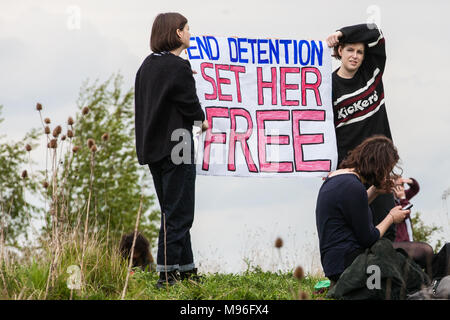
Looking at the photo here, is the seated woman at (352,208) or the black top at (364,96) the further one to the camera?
the black top at (364,96)

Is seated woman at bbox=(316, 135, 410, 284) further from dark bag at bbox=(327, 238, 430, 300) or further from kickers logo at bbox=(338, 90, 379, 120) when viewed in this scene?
kickers logo at bbox=(338, 90, 379, 120)

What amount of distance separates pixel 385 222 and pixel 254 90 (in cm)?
231

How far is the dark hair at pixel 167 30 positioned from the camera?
19.2 ft

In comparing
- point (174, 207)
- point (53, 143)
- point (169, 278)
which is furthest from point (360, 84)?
point (53, 143)

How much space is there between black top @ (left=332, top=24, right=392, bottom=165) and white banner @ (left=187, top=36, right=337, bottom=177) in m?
0.33

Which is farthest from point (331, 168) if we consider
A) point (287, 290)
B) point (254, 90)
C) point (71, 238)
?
point (71, 238)

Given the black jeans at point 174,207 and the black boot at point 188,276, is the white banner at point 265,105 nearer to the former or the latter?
the black jeans at point 174,207

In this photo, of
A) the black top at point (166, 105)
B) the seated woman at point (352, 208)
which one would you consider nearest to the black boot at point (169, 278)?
the black top at point (166, 105)

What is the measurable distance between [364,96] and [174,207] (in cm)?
224

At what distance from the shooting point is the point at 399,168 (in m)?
5.60

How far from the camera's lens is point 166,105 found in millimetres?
5762

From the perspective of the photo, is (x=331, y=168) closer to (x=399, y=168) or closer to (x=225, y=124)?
(x=225, y=124)

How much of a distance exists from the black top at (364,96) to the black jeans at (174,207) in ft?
5.84

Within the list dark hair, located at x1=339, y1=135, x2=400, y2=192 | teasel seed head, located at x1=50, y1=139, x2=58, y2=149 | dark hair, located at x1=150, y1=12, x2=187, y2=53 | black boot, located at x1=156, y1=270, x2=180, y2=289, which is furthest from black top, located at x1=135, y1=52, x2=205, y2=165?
dark hair, located at x1=339, y1=135, x2=400, y2=192
